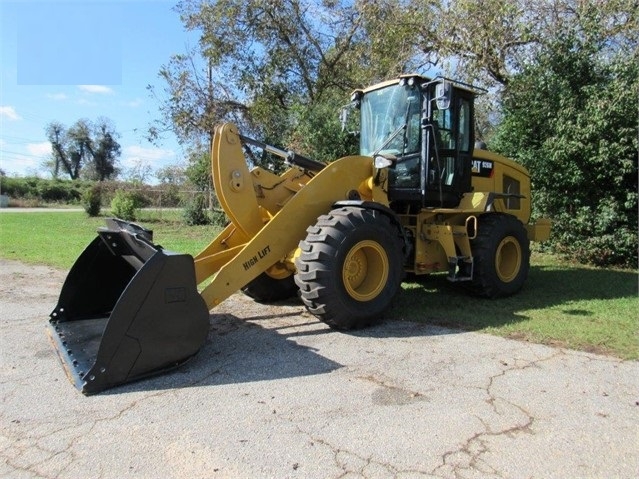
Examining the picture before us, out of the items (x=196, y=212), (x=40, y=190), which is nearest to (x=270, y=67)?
(x=196, y=212)

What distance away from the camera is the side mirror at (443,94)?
5500mm

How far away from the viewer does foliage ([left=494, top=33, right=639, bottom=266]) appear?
9.67 metres

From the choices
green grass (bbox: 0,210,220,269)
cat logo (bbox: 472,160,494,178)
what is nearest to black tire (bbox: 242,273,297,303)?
cat logo (bbox: 472,160,494,178)

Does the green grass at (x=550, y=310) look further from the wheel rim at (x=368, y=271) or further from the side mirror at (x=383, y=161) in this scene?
the side mirror at (x=383, y=161)

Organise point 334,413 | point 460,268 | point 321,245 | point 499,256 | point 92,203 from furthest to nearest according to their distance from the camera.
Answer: point 92,203 → point 499,256 → point 460,268 → point 321,245 → point 334,413

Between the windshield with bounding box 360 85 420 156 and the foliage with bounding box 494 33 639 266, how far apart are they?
17.7ft

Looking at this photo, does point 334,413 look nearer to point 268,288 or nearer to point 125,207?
point 268,288

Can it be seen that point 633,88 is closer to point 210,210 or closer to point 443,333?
point 443,333

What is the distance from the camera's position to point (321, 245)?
4945 mm

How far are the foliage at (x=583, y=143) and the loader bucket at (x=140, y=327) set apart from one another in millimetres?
8789

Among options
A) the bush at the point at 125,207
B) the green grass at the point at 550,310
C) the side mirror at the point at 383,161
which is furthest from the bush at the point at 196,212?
the side mirror at the point at 383,161

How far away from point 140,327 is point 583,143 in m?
9.41

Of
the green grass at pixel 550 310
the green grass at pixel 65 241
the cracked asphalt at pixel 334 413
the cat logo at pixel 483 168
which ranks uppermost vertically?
the cat logo at pixel 483 168

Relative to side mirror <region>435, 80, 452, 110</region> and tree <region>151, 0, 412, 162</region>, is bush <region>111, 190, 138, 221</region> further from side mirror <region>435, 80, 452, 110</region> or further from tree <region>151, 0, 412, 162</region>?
side mirror <region>435, 80, 452, 110</region>
